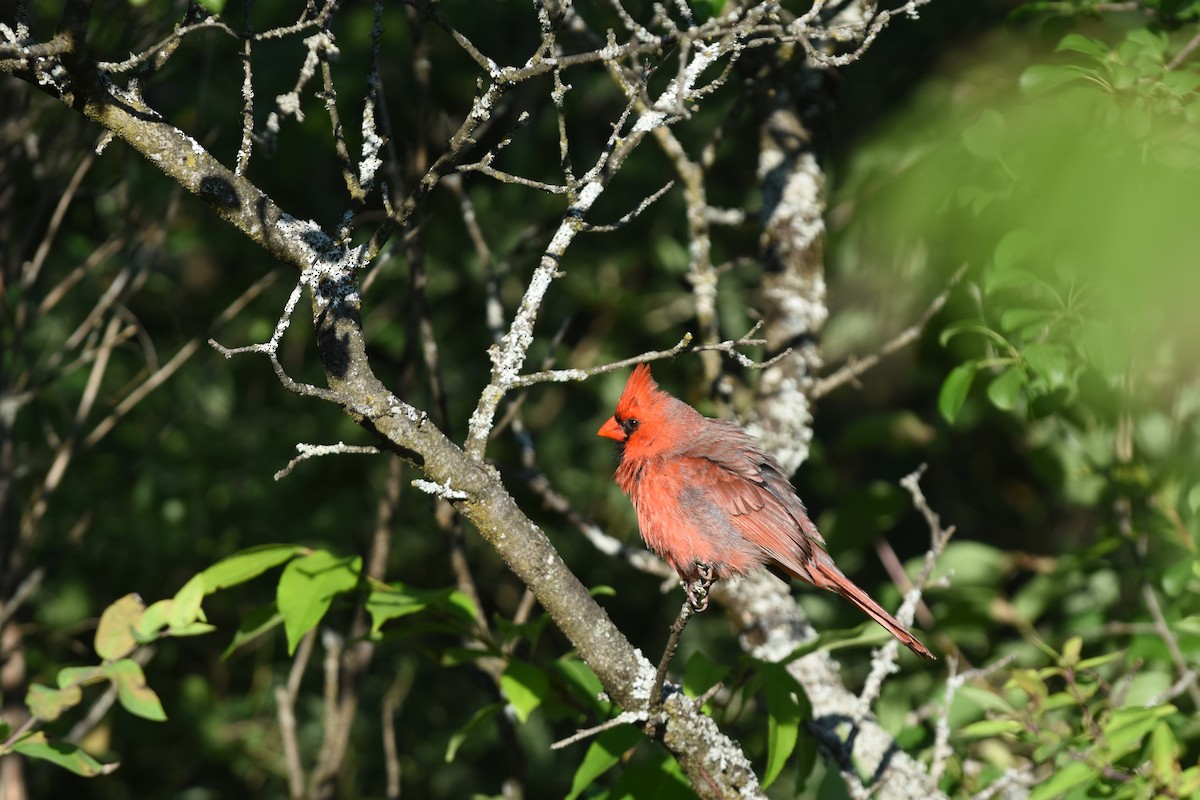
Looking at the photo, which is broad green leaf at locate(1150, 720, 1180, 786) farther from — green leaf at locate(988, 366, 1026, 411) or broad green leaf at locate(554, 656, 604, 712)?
broad green leaf at locate(554, 656, 604, 712)

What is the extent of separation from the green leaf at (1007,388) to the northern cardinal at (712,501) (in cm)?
67

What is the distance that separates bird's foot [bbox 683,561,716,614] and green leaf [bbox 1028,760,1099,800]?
33.6 inches

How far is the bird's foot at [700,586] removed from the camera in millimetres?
2687

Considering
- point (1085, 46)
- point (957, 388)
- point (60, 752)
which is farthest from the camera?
point (957, 388)

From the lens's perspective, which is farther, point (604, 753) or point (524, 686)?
point (524, 686)

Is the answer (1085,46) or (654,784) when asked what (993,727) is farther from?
(1085,46)

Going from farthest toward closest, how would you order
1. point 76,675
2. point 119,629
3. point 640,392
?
point 640,392 → point 119,629 → point 76,675

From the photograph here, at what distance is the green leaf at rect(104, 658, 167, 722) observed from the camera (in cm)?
276

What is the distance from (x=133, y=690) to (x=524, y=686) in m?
0.89

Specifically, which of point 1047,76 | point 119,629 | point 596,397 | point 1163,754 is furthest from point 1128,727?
point 596,397

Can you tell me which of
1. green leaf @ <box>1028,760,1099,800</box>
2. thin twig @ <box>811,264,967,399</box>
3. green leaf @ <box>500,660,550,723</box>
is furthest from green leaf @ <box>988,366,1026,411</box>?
green leaf @ <box>500,660,550,723</box>

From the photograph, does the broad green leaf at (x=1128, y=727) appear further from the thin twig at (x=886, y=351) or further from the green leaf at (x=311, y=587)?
the green leaf at (x=311, y=587)

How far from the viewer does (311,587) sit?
2.83 metres

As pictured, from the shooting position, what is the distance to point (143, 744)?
240 inches
